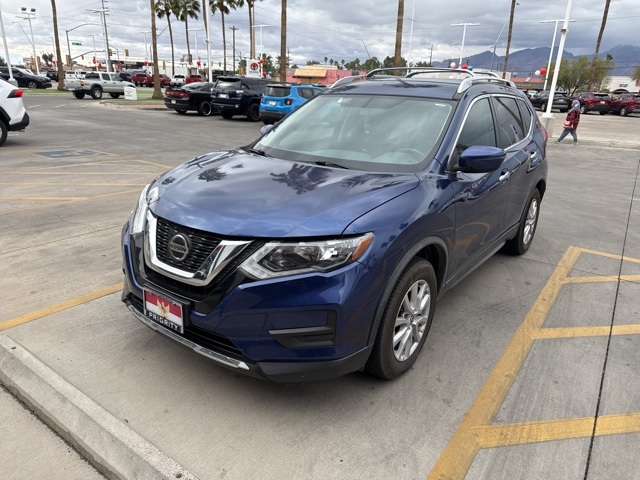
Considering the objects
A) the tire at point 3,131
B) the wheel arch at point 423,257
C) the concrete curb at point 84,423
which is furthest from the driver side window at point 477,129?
the tire at point 3,131

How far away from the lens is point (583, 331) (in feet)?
12.3

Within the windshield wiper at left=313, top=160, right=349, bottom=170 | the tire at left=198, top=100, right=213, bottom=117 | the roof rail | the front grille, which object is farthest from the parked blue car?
the front grille

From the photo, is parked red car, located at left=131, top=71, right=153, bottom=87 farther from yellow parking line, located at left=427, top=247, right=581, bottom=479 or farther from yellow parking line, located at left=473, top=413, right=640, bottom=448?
yellow parking line, located at left=473, top=413, right=640, bottom=448

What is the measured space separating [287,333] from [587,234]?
553 cm

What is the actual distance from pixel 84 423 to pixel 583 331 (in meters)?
3.56

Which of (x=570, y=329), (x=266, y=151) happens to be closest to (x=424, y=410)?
(x=570, y=329)

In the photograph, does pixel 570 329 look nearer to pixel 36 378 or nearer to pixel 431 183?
pixel 431 183

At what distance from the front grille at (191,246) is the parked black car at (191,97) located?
2074cm

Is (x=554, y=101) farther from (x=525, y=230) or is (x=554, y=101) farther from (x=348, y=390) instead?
(x=348, y=390)

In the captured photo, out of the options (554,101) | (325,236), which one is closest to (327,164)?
(325,236)

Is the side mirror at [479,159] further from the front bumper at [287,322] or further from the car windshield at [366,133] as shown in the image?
the front bumper at [287,322]

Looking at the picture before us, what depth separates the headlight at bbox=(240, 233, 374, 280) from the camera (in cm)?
233

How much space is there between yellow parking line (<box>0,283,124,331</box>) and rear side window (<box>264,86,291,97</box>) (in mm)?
15541

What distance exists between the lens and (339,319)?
2.35m
